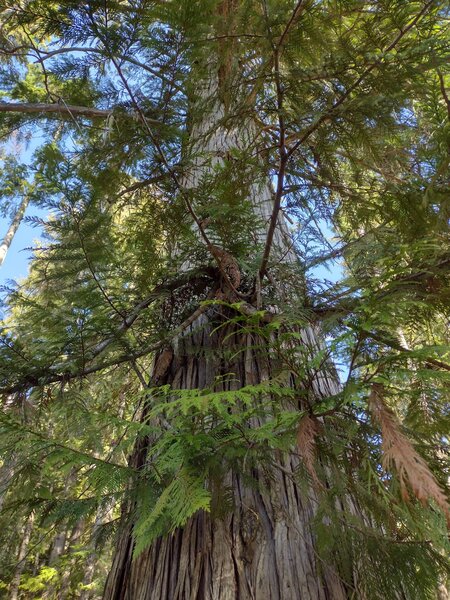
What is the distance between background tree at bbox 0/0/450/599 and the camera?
113 centimetres

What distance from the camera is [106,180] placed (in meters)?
2.73

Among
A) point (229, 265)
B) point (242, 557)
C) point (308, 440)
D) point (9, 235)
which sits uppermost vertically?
point (9, 235)

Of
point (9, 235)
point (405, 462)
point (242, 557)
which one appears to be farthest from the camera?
point (9, 235)

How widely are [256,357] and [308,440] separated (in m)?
0.69

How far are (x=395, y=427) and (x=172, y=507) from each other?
0.65m

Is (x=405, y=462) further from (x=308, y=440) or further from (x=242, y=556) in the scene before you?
(x=242, y=556)

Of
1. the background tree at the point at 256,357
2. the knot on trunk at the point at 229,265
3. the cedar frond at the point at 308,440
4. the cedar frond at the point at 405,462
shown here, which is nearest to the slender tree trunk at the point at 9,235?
the background tree at the point at 256,357

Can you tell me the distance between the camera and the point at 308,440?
0.97 meters

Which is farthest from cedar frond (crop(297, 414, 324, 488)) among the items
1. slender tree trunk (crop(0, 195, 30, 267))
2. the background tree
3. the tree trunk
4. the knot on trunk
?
slender tree trunk (crop(0, 195, 30, 267))

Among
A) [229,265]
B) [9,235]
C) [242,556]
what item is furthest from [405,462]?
[9,235]

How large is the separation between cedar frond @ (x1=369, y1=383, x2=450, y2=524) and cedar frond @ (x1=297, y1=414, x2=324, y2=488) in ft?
0.61

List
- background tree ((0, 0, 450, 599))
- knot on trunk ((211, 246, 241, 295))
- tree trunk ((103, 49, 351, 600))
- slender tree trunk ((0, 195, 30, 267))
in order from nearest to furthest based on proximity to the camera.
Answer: background tree ((0, 0, 450, 599)) < tree trunk ((103, 49, 351, 600)) < knot on trunk ((211, 246, 241, 295)) < slender tree trunk ((0, 195, 30, 267))

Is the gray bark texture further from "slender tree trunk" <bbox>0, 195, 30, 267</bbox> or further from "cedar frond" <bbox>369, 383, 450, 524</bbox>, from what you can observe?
"slender tree trunk" <bbox>0, 195, 30, 267</bbox>

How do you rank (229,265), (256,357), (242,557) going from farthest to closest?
(229,265)
(256,357)
(242,557)
